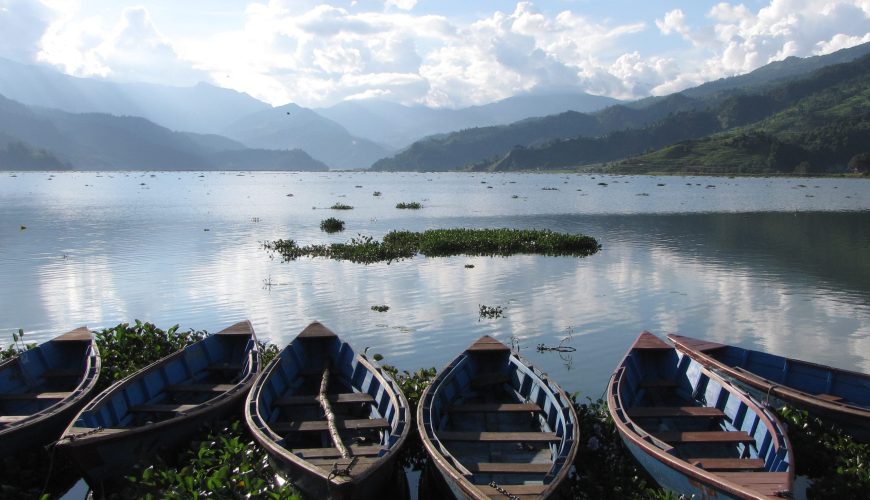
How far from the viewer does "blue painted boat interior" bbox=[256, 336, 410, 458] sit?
1357 cm

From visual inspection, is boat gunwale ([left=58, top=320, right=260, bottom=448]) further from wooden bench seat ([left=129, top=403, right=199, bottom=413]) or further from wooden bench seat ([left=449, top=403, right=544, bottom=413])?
wooden bench seat ([left=449, top=403, right=544, bottom=413])

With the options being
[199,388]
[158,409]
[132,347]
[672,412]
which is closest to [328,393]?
[199,388]

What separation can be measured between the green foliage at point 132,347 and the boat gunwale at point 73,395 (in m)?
0.98

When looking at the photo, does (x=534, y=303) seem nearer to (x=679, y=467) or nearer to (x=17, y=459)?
(x=679, y=467)

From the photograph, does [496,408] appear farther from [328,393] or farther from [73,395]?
[73,395]

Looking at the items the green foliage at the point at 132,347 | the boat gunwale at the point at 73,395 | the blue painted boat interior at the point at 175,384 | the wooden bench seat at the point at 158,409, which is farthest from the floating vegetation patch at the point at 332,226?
the wooden bench seat at the point at 158,409

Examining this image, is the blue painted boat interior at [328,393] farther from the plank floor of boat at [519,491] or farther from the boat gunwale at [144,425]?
the plank floor of boat at [519,491]

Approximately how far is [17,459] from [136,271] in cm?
2819

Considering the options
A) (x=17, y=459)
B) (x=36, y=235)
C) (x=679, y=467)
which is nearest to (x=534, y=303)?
(x=679, y=467)

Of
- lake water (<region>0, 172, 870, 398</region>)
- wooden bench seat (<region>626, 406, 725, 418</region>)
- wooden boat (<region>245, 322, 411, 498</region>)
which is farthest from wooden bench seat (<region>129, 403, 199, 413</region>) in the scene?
wooden bench seat (<region>626, 406, 725, 418</region>)

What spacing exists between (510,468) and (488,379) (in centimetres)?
509

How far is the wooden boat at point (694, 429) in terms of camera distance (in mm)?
10761

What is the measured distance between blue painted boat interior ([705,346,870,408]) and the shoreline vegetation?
2213mm

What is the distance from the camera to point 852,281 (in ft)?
122
